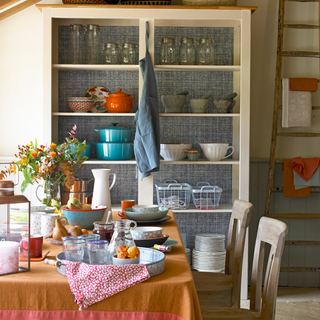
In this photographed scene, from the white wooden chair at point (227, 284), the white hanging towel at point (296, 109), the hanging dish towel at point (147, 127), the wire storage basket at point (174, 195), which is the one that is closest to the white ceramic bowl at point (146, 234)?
the white wooden chair at point (227, 284)

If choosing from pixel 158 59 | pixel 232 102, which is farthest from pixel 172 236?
pixel 158 59

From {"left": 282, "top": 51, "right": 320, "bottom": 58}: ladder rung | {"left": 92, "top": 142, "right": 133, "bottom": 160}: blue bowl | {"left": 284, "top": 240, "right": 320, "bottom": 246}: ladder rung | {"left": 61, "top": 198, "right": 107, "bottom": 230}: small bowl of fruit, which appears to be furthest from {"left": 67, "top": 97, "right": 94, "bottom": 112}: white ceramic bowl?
{"left": 284, "top": 240, "right": 320, "bottom": 246}: ladder rung

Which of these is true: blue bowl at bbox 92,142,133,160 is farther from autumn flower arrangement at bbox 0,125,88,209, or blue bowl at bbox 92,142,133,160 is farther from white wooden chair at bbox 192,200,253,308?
white wooden chair at bbox 192,200,253,308

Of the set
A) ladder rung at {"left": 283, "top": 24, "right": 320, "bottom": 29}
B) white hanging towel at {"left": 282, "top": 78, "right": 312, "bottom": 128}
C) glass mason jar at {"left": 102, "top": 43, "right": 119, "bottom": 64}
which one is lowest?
white hanging towel at {"left": 282, "top": 78, "right": 312, "bottom": 128}

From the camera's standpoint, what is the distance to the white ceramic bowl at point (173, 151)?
2973 millimetres

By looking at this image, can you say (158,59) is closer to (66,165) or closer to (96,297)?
(66,165)

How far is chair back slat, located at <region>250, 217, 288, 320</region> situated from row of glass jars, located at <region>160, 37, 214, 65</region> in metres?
1.75

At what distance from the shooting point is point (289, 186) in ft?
10.5

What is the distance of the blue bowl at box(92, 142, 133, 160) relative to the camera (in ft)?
9.72

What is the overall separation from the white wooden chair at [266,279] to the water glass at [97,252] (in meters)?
0.64

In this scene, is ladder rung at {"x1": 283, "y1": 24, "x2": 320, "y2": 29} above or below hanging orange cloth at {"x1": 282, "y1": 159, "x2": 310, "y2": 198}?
above

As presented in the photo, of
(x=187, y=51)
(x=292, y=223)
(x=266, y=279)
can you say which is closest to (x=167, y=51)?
(x=187, y=51)

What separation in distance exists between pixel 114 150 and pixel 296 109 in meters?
1.55

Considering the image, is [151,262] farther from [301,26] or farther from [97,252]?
[301,26]
